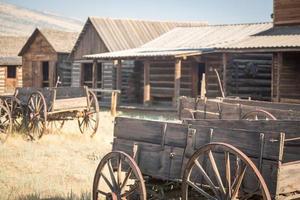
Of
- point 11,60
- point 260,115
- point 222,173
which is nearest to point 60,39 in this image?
point 11,60

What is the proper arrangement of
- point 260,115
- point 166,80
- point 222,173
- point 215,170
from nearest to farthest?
point 215,170 < point 222,173 < point 260,115 < point 166,80

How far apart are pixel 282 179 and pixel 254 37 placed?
15530 millimetres

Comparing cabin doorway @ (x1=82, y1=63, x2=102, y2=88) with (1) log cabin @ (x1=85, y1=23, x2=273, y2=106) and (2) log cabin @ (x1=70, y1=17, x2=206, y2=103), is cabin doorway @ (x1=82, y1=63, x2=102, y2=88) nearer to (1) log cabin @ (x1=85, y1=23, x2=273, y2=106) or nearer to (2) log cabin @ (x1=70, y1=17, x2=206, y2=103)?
(2) log cabin @ (x1=70, y1=17, x2=206, y2=103)

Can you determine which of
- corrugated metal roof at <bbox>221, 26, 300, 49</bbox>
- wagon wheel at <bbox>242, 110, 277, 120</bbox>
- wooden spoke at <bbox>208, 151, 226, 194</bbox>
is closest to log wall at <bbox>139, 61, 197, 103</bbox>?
corrugated metal roof at <bbox>221, 26, 300, 49</bbox>

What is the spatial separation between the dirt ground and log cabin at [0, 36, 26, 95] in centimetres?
2255

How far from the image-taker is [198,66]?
76.0 feet

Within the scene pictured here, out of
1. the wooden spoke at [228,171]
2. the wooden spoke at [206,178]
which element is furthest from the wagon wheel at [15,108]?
the wooden spoke at [228,171]

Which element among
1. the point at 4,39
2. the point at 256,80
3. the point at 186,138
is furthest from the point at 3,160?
the point at 4,39

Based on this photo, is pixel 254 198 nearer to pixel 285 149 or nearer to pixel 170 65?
pixel 285 149

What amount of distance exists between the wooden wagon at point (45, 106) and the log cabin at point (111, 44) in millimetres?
12084

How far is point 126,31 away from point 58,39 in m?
6.32

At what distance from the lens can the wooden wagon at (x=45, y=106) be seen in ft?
40.5

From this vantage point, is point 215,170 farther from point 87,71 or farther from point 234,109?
point 87,71

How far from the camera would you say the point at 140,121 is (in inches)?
230
